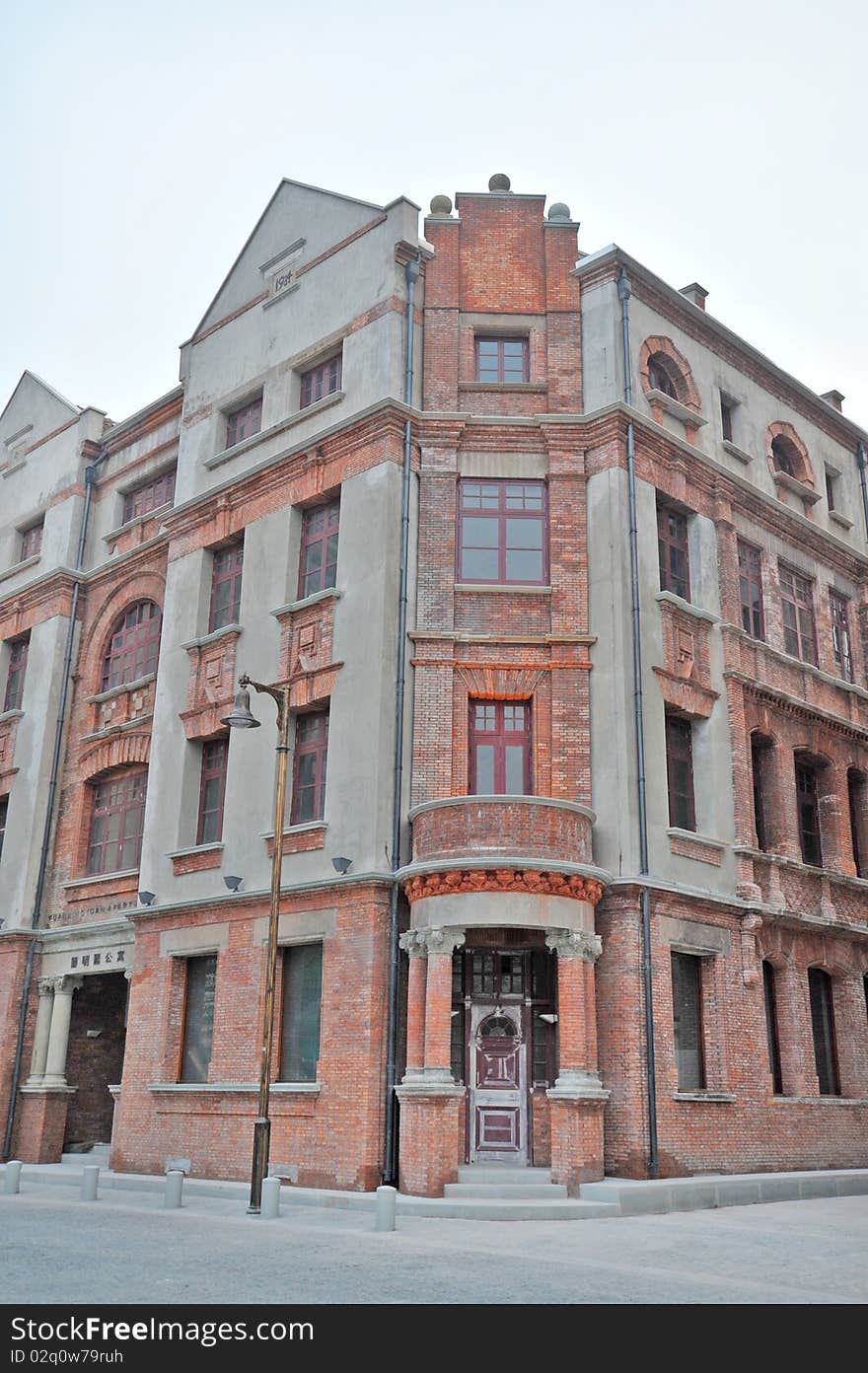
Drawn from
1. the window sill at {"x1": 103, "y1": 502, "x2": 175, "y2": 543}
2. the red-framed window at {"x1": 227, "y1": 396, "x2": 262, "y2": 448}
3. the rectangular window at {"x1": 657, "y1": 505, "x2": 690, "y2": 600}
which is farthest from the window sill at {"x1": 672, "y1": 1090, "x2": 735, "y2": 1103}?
the window sill at {"x1": 103, "y1": 502, "x2": 175, "y2": 543}

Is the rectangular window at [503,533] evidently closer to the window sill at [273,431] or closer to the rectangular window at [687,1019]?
the window sill at [273,431]

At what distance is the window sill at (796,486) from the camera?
2744cm

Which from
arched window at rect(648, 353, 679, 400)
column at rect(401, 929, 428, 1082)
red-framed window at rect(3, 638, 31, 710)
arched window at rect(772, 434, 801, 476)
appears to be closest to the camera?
column at rect(401, 929, 428, 1082)

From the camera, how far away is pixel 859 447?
102ft

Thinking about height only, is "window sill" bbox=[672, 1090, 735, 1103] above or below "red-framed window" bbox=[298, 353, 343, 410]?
below

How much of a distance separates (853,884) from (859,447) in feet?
38.2

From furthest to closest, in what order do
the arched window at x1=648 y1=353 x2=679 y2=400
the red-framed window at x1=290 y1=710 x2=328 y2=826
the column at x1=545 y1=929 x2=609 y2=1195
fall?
the arched window at x1=648 y1=353 x2=679 y2=400 < the red-framed window at x1=290 y1=710 x2=328 y2=826 < the column at x1=545 y1=929 x2=609 y2=1195

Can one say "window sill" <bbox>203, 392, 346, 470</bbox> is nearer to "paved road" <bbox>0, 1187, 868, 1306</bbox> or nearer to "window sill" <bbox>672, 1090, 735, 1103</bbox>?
"window sill" <bbox>672, 1090, 735, 1103</bbox>

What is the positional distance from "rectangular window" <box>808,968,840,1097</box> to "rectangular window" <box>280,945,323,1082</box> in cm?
998

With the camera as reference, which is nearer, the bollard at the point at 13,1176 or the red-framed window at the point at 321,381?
the bollard at the point at 13,1176

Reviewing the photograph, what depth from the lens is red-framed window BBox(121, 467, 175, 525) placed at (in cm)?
2933

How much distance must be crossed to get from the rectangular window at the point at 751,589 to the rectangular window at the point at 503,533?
5160 millimetres

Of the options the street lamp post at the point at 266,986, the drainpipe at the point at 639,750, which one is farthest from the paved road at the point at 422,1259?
the drainpipe at the point at 639,750

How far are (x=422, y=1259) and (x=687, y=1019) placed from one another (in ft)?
34.7
